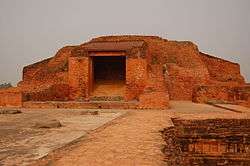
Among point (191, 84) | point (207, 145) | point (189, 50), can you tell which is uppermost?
point (189, 50)

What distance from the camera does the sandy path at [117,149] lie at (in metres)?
4.75

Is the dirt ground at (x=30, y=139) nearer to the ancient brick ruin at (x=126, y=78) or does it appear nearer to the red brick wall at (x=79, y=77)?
the ancient brick ruin at (x=126, y=78)

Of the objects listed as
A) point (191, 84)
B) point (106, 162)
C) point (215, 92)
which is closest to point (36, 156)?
point (106, 162)

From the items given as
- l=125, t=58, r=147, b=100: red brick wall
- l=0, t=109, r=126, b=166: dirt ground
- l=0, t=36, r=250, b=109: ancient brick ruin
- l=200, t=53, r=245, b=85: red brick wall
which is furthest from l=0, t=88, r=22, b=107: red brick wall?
l=200, t=53, r=245, b=85: red brick wall

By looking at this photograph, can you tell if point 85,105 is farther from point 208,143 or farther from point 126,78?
point 208,143

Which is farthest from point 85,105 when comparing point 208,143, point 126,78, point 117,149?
point 117,149

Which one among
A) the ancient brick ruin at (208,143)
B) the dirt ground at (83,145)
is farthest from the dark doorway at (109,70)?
the dirt ground at (83,145)

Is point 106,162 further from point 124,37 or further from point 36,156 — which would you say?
point 124,37

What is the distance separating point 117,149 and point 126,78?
11.1m

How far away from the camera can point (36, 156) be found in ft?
16.6

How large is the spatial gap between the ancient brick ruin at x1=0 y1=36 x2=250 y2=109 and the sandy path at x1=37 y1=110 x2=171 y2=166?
22.6 feet

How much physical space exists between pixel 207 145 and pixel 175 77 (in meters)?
13.4

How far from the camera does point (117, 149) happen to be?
18.2 ft

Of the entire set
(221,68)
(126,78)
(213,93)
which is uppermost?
(221,68)
